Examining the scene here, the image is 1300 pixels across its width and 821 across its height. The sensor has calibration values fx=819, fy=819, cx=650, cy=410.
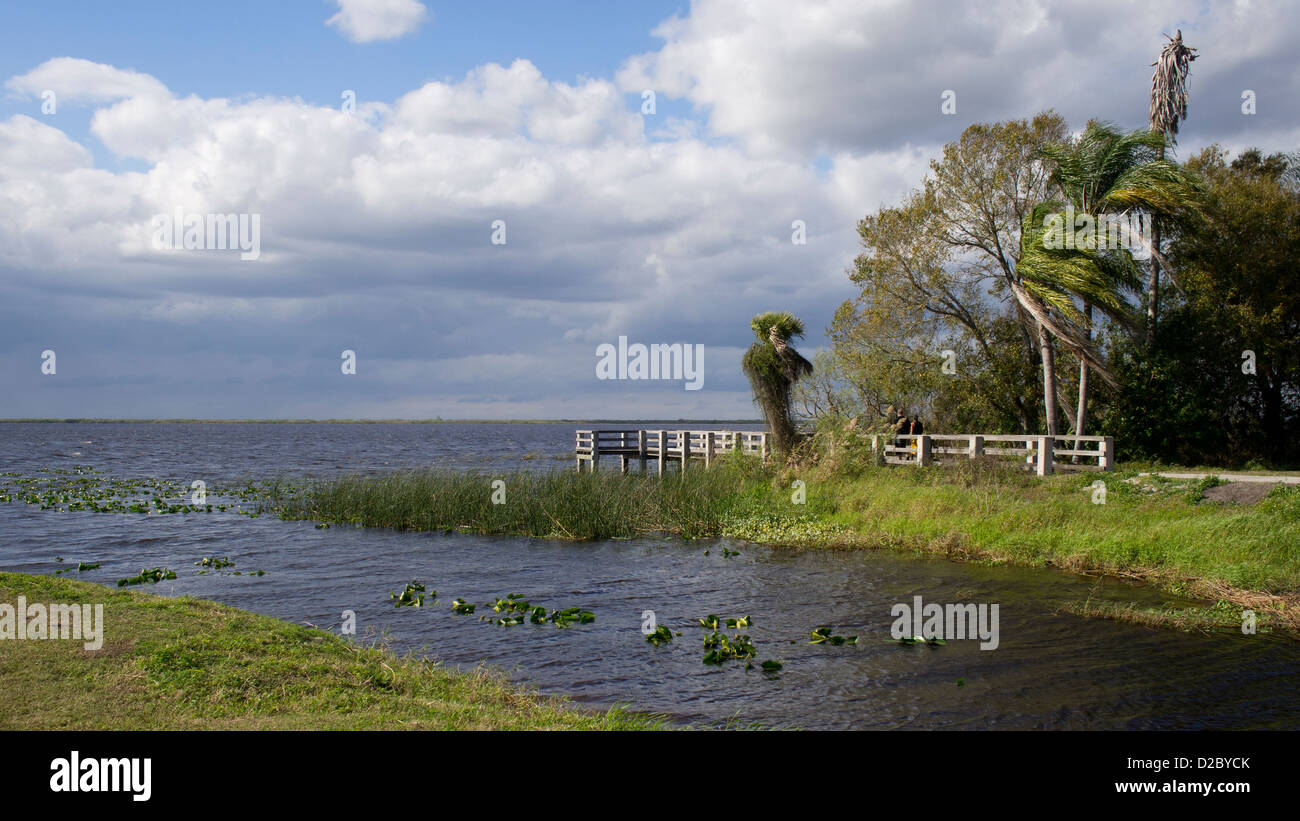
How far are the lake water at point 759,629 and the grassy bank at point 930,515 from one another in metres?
0.82

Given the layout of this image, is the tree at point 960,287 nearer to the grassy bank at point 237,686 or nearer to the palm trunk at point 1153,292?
the palm trunk at point 1153,292

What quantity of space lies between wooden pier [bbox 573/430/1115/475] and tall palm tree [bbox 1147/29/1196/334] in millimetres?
7447

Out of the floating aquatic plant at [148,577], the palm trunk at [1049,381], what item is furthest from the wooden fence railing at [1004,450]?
the floating aquatic plant at [148,577]

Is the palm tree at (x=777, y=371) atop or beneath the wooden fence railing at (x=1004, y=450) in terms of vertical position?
atop

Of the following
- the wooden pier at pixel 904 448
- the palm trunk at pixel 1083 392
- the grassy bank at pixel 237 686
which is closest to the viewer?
the grassy bank at pixel 237 686

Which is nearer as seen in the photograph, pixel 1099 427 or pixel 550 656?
pixel 550 656

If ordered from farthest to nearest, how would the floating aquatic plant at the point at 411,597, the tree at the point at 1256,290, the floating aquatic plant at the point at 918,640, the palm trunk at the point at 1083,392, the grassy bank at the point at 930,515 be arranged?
the tree at the point at 1256,290 < the palm trunk at the point at 1083,392 < the floating aquatic plant at the point at 411,597 < the grassy bank at the point at 930,515 < the floating aquatic plant at the point at 918,640

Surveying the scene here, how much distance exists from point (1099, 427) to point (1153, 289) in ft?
18.2

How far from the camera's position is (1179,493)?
18.1m

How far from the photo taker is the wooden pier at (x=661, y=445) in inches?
1218
